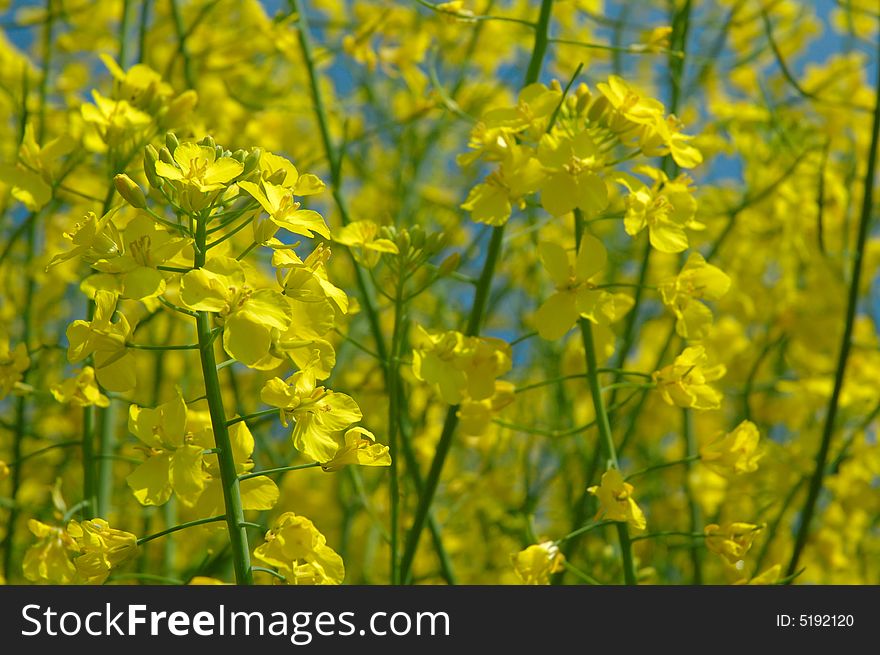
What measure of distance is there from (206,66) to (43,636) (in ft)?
3.82

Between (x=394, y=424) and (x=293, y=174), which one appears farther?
(x=394, y=424)

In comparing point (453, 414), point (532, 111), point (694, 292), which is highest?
point (532, 111)

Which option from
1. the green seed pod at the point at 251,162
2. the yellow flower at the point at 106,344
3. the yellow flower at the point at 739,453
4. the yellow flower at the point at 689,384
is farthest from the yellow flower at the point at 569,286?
the yellow flower at the point at 106,344

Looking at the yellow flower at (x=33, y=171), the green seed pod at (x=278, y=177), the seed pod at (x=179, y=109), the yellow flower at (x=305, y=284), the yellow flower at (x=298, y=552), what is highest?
the seed pod at (x=179, y=109)

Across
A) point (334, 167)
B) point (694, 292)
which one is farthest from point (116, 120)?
point (694, 292)

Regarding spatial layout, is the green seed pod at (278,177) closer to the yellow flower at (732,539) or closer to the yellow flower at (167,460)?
the yellow flower at (167,460)

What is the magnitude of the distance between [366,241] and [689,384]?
0.41 metres

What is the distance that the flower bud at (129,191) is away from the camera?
2.87 ft

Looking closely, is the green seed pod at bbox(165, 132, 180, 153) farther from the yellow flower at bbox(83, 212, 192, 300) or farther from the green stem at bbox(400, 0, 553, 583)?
the green stem at bbox(400, 0, 553, 583)

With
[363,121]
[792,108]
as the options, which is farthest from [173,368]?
[792,108]

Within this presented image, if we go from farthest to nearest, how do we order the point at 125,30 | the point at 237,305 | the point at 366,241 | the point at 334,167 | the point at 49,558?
the point at 125,30, the point at 334,167, the point at 366,241, the point at 49,558, the point at 237,305

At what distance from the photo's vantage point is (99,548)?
0.88 meters

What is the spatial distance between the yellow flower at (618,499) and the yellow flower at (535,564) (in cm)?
8

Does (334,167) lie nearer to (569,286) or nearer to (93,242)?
(569,286)
